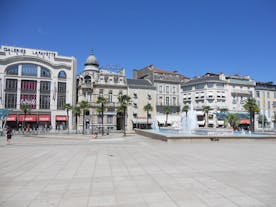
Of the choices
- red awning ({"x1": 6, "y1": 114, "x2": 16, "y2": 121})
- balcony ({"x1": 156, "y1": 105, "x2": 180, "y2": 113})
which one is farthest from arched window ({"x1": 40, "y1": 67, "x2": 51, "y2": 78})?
balcony ({"x1": 156, "y1": 105, "x2": 180, "y2": 113})

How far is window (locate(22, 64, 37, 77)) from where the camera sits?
62062 mm

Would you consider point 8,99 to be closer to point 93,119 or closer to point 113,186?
point 93,119

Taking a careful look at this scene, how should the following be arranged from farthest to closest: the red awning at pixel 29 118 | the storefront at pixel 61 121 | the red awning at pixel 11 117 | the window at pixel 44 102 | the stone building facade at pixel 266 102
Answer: the stone building facade at pixel 266 102 → the storefront at pixel 61 121 → the window at pixel 44 102 → the red awning at pixel 29 118 → the red awning at pixel 11 117

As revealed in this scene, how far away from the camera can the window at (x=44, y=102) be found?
6303 cm

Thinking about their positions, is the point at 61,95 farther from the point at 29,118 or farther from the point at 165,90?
the point at 165,90

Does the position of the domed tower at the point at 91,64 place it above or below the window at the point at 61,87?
above

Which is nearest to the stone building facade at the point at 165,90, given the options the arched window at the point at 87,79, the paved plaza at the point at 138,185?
the arched window at the point at 87,79

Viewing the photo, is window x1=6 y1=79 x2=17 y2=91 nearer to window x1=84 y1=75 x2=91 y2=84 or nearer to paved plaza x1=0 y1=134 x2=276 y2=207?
window x1=84 y1=75 x2=91 y2=84

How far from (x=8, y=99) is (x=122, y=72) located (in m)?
33.4

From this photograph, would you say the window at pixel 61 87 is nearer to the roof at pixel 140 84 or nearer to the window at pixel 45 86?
the window at pixel 45 86

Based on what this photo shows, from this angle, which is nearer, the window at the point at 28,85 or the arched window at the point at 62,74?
the window at the point at 28,85

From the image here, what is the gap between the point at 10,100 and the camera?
60031 millimetres

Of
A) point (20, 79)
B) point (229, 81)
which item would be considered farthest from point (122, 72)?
point (229, 81)

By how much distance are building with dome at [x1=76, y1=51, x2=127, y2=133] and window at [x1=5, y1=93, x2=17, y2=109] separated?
16835mm
